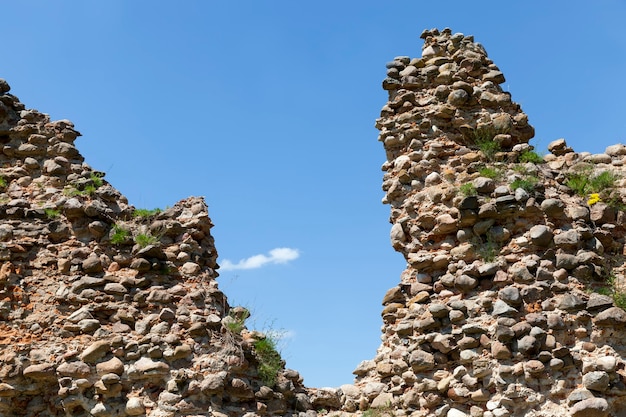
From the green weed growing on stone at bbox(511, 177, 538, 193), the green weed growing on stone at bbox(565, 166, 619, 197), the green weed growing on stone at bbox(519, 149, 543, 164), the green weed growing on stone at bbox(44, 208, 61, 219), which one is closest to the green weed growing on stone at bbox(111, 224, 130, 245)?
the green weed growing on stone at bbox(44, 208, 61, 219)

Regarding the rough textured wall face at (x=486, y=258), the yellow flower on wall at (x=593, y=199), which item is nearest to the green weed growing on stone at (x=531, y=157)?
the rough textured wall face at (x=486, y=258)

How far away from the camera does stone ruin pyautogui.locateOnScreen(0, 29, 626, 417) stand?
6906 millimetres

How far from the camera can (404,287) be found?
26.6ft

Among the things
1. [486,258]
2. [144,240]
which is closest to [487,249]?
[486,258]

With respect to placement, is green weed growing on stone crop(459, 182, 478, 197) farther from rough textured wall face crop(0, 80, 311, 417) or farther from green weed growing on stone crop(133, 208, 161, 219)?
green weed growing on stone crop(133, 208, 161, 219)

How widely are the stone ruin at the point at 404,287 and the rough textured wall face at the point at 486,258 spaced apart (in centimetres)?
2

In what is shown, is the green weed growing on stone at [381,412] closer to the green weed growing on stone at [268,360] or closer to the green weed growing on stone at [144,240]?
the green weed growing on stone at [268,360]

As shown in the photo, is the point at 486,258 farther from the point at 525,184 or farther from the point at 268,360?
the point at 268,360

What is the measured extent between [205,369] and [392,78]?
4535mm

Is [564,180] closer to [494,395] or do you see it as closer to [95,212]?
[494,395]

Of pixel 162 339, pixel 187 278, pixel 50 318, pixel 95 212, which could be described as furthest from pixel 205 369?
pixel 95 212

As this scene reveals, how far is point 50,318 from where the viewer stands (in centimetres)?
754

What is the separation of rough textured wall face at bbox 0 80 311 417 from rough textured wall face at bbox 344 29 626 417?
1572mm

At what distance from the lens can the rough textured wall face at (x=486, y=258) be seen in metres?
6.76
